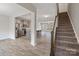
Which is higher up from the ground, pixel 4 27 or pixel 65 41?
pixel 4 27

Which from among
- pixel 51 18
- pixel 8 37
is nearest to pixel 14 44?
pixel 8 37

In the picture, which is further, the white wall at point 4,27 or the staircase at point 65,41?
the staircase at point 65,41

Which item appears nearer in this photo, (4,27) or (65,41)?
(4,27)

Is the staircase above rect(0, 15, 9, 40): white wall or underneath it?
underneath

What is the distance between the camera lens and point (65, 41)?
259 centimetres

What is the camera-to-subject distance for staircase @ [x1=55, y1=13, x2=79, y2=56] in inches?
83.3

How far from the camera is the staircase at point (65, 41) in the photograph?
2116mm

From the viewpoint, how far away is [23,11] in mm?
2635

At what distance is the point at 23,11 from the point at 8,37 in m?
0.95

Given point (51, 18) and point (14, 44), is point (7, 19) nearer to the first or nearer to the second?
point (14, 44)

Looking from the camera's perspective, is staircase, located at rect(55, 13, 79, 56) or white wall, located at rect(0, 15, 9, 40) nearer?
white wall, located at rect(0, 15, 9, 40)

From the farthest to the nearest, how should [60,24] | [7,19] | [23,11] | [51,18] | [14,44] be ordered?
[60,24] → [23,11] → [14,44] → [51,18] → [7,19]

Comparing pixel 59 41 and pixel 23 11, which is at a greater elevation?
pixel 23 11

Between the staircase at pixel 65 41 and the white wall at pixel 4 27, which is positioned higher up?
the white wall at pixel 4 27
